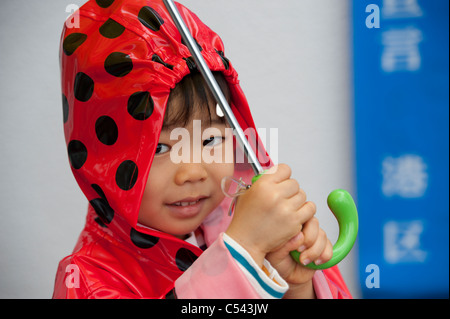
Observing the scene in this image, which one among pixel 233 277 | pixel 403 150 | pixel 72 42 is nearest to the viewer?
pixel 233 277

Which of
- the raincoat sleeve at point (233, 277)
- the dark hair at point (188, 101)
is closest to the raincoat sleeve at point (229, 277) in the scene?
the raincoat sleeve at point (233, 277)

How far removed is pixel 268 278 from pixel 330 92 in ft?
1.10

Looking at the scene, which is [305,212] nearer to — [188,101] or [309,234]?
[309,234]

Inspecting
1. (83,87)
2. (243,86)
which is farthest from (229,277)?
(243,86)

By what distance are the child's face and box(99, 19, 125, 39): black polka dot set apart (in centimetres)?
10

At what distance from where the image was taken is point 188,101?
0.40 meters

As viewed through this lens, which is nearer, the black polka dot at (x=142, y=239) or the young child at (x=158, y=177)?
the young child at (x=158, y=177)

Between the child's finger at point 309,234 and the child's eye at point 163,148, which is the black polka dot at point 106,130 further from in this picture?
the child's finger at point 309,234

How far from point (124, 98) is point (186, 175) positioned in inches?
3.5

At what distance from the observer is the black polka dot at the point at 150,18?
16.6 inches

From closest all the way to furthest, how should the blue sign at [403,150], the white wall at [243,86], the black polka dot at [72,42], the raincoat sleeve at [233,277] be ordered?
the raincoat sleeve at [233,277], the black polka dot at [72,42], the white wall at [243,86], the blue sign at [403,150]

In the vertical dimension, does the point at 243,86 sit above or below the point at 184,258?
above

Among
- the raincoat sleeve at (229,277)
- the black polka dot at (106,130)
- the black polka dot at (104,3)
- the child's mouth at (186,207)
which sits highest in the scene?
the black polka dot at (104,3)

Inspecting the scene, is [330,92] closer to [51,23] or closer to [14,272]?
[51,23]
